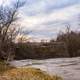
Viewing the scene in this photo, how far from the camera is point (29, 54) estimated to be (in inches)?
2931

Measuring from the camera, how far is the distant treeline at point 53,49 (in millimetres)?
73156

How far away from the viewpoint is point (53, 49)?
7781cm

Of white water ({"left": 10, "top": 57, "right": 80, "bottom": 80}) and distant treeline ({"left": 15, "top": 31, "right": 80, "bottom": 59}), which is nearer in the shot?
white water ({"left": 10, "top": 57, "right": 80, "bottom": 80})

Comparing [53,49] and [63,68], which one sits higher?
[53,49]

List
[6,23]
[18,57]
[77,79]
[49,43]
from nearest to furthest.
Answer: [77,79] < [6,23] < [18,57] < [49,43]

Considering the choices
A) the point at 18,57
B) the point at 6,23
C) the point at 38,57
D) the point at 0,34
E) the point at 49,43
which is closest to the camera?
the point at 0,34

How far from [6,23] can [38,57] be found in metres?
47.2

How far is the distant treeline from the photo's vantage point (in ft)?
240

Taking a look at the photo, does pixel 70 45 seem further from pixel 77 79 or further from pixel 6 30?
pixel 77 79

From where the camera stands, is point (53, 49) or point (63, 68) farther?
point (53, 49)

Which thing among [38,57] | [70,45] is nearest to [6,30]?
[38,57]

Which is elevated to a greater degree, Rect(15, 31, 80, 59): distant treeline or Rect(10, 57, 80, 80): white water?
Rect(15, 31, 80, 59): distant treeline

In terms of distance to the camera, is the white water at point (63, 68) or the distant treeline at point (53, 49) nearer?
the white water at point (63, 68)

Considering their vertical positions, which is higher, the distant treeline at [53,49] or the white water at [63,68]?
the distant treeline at [53,49]
